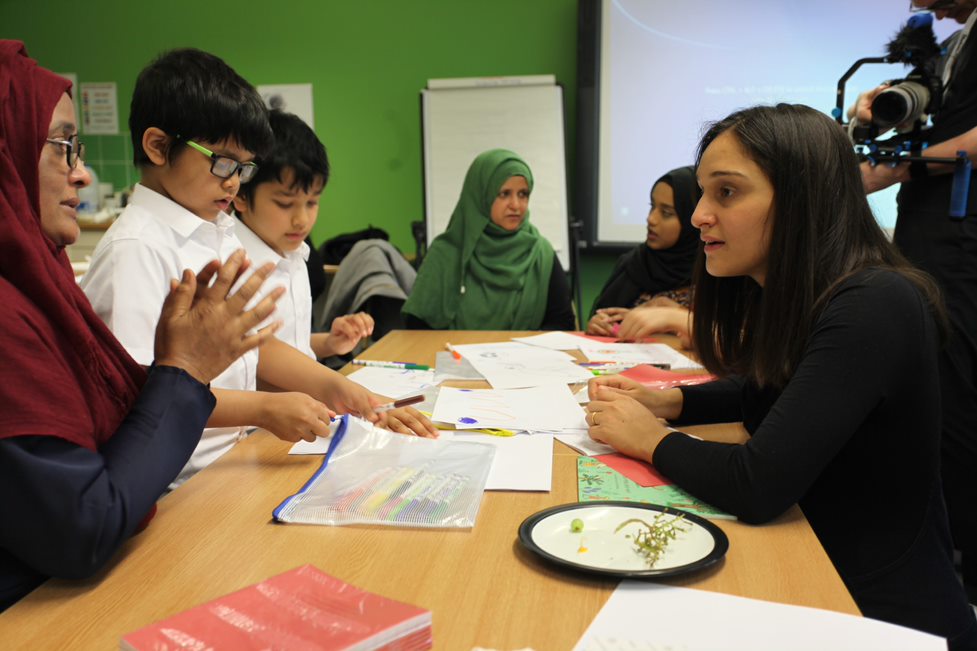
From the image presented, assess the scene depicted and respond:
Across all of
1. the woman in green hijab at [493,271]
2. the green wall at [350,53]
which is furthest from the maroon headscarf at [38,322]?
the green wall at [350,53]

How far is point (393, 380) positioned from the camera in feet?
5.52

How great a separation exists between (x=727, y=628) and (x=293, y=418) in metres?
0.69

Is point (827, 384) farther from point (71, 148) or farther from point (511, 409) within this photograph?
point (71, 148)

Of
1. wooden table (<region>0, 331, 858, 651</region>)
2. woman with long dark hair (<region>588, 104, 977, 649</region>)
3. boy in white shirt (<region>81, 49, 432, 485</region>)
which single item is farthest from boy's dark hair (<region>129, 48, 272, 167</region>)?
woman with long dark hair (<region>588, 104, 977, 649</region>)

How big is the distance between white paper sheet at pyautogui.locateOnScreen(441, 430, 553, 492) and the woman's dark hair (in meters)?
0.34

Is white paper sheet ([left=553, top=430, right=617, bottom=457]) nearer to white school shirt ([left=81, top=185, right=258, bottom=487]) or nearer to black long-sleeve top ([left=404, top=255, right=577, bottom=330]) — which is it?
white school shirt ([left=81, top=185, right=258, bottom=487])

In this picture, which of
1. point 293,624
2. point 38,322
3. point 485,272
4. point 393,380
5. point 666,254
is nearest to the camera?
point 293,624

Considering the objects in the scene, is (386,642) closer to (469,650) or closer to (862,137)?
Answer: (469,650)

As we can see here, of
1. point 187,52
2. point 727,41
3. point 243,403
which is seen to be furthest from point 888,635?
point 727,41

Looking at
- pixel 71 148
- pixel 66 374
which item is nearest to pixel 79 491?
pixel 66 374

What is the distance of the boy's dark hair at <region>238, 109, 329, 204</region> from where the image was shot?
1838 millimetres

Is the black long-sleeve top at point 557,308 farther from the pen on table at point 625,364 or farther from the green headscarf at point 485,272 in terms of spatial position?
the pen on table at point 625,364

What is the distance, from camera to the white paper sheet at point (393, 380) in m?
1.58

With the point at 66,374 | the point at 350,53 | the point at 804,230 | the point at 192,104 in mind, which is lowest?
the point at 66,374
